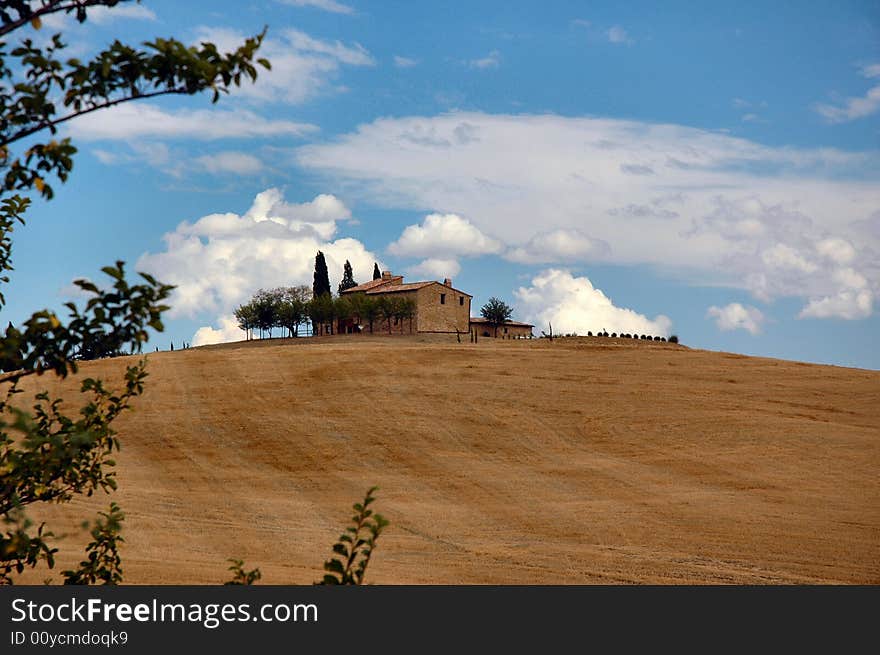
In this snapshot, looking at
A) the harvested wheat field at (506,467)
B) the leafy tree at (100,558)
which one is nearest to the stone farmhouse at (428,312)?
the harvested wheat field at (506,467)

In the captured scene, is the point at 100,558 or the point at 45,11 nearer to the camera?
the point at 45,11

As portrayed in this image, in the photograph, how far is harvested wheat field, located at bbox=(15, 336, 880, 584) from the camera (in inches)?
790

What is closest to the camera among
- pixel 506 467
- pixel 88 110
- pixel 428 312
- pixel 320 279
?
pixel 88 110

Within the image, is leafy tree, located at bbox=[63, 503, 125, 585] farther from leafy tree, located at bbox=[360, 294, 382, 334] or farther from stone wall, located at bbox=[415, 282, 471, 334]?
leafy tree, located at bbox=[360, 294, 382, 334]

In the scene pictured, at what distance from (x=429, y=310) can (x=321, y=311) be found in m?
10.7

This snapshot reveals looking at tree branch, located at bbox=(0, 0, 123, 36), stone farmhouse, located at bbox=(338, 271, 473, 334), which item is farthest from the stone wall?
tree branch, located at bbox=(0, 0, 123, 36)

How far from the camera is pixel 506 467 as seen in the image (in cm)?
3027

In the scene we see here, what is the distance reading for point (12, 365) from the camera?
5906 mm

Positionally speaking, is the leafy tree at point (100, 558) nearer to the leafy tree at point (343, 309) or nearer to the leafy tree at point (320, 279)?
the leafy tree at point (343, 309)

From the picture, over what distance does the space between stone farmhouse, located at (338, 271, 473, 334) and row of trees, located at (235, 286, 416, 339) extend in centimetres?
38

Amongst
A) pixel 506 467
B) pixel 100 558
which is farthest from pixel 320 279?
pixel 100 558

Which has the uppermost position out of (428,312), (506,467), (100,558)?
(428,312)

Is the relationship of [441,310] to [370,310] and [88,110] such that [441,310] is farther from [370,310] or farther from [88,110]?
[88,110]
